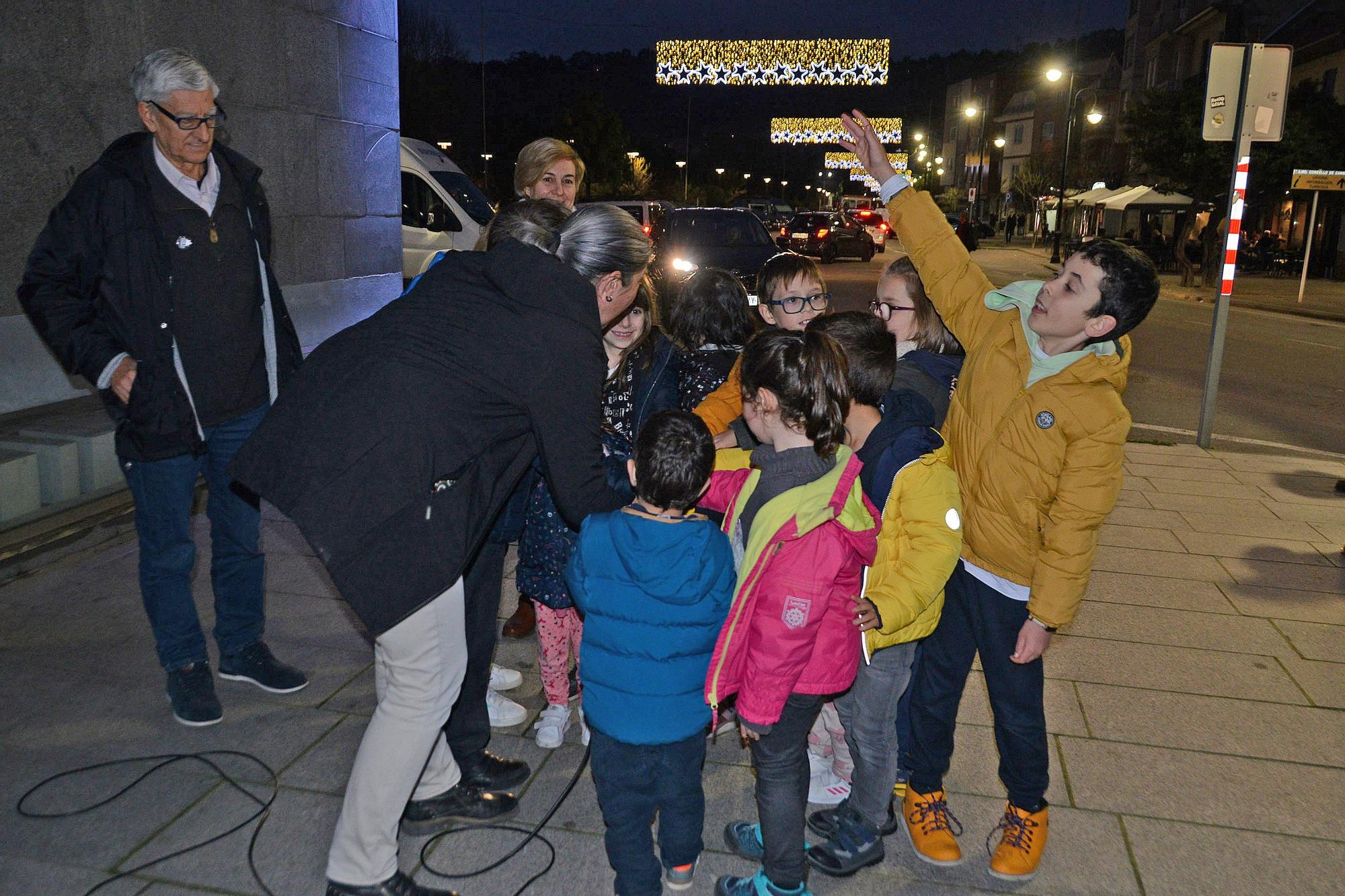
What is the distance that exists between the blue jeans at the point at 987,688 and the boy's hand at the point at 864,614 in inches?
19.8

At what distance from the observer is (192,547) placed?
366 centimetres

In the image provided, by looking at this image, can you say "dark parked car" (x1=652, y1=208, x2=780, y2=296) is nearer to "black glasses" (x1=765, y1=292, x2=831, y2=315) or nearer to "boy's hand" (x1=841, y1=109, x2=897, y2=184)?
"black glasses" (x1=765, y1=292, x2=831, y2=315)

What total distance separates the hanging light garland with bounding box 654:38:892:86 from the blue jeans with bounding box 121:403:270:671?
1264 inches

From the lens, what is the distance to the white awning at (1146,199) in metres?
33.4

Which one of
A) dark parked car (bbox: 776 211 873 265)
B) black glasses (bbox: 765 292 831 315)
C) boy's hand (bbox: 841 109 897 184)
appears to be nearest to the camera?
boy's hand (bbox: 841 109 897 184)

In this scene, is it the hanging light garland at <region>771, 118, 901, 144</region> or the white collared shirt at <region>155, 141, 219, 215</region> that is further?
the hanging light garland at <region>771, 118, 901, 144</region>

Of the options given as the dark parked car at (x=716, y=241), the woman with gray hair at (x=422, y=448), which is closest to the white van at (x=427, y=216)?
the dark parked car at (x=716, y=241)

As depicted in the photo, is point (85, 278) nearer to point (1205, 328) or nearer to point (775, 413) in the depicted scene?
point (775, 413)

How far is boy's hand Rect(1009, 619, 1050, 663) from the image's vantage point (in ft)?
9.00

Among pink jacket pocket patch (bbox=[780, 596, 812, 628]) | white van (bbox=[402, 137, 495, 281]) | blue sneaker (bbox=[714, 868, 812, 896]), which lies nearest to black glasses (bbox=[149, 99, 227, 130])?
pink jacket pocket patch (bbox=[780, 596, 812, 628])

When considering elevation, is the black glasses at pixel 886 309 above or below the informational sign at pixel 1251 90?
below

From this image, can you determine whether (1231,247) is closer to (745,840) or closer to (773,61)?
(745,840)

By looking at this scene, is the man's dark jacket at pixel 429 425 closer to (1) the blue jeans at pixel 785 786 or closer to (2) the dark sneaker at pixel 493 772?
(1) the blue jeans at pixel 785 786

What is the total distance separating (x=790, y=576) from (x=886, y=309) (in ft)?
4.37
